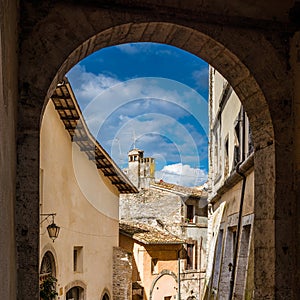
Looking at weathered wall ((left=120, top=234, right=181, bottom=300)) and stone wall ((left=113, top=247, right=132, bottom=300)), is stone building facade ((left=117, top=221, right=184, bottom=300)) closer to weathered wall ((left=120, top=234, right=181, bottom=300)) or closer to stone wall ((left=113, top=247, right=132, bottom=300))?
weathered wall ((left=120, top=234, right=181, bottom=300))

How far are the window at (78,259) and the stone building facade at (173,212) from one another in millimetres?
13670

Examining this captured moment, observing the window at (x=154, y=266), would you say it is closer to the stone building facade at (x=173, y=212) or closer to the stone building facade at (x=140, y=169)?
→ the stone building facade at (x=173, y=212)

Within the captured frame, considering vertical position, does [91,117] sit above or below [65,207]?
above

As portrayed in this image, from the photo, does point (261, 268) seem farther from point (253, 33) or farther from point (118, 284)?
point (118, 284)

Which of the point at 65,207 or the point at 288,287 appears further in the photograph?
the point at 65,207

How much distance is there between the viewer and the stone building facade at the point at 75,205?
29.6 feet

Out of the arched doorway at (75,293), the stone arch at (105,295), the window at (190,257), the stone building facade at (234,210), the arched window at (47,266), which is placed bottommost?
the window at (190,257)

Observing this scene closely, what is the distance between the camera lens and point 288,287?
376cm

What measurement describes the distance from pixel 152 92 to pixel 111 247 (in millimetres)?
5277

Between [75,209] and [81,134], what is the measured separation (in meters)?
1.78

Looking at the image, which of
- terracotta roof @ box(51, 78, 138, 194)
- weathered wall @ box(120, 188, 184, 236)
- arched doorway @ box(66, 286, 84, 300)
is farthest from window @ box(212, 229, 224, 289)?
weathered wall @ box(120, 188, 184, 236)

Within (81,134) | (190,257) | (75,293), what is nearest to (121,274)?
(75,293)

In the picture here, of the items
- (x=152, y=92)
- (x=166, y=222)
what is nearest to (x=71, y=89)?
(x=152, y=92)

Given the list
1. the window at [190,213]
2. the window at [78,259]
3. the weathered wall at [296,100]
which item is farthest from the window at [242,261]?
the window at [190,213]
